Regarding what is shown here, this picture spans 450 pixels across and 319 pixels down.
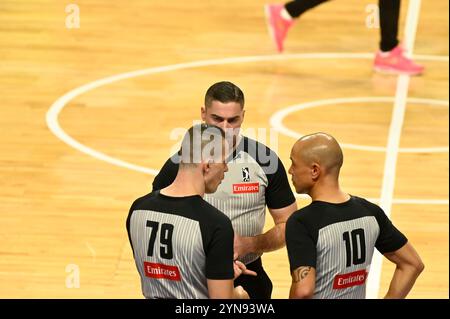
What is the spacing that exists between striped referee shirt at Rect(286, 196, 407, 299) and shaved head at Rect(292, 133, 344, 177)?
16 cm

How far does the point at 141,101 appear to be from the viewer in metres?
10.9

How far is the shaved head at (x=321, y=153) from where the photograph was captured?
4.95 meters

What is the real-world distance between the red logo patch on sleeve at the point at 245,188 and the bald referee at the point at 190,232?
2.70 feet

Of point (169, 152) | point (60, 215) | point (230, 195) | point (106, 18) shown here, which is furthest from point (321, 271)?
point (106, 18)

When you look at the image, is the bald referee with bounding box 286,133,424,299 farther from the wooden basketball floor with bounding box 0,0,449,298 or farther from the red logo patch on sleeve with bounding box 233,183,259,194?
the wooden basketball floor with bounding box 0,0,449,298

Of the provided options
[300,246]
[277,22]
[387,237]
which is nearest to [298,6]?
[277,22]

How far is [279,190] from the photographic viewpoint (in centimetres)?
582

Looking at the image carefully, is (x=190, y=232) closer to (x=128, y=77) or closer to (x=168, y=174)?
(x=168, y=174)

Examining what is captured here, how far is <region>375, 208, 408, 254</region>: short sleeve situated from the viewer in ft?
16.7

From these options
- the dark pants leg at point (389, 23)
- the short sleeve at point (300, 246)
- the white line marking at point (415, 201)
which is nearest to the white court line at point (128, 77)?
the dark pants leg at point (389, 23)

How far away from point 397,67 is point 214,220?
7.35 m

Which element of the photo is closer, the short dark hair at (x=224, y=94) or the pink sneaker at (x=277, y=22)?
the short dark hair at (x=224, y=94)

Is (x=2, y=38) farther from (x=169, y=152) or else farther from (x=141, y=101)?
(x=169, y=152)

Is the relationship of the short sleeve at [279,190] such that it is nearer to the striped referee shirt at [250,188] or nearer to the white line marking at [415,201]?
the striped referee shirt at [250,188]
